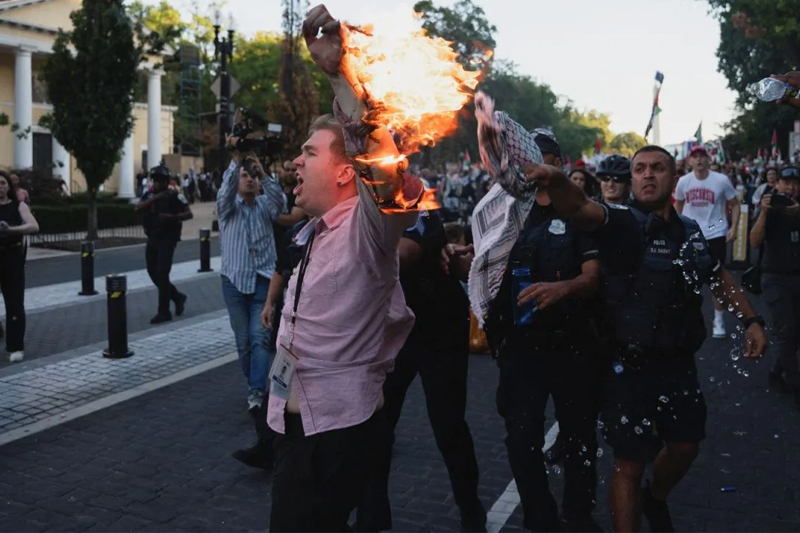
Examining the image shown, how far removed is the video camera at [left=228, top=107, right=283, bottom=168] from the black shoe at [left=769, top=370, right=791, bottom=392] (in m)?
4.86

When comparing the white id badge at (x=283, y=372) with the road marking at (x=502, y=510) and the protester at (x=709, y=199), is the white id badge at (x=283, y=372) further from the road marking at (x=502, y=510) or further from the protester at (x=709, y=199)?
the protester at (x=709, y=199)

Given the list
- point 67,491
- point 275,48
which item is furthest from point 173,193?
point 275,48

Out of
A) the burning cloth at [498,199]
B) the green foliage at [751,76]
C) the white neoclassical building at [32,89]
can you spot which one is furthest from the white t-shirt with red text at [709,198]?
the white neoclassical building at [32,89]

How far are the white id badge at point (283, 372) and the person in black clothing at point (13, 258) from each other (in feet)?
20.3

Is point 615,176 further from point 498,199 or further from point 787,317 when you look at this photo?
point 787,317

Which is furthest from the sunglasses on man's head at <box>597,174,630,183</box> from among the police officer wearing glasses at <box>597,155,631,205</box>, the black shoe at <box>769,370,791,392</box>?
the black shoe at <box>769,370,791,392</box>

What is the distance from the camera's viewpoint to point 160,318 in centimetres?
1109

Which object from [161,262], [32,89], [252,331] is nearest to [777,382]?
[252,331]

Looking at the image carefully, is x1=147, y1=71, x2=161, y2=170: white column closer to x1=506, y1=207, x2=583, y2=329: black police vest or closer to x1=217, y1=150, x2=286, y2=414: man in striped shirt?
x1=217, y1=150, x2=286, y2=414: man in striped shirt

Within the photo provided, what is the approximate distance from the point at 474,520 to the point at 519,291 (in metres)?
1.25

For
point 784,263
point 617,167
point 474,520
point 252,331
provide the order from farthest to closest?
point 784,263
point 252,331
point 617,167
point 474,520

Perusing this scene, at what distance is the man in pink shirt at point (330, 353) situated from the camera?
271 centimetres

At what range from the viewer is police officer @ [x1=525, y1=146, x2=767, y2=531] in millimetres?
3807

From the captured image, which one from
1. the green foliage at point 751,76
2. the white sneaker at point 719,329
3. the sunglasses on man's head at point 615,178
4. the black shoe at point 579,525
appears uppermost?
the green foliage at point 751,76
